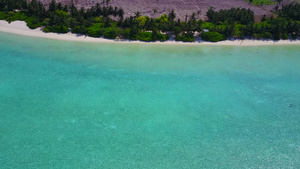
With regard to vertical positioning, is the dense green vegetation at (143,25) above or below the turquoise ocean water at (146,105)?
above

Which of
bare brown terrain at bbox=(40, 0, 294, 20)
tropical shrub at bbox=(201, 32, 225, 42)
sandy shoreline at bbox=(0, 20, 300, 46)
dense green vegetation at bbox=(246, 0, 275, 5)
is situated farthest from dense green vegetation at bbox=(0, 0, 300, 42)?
dense green vegetation at bbox=(246, 0, 275, 5)

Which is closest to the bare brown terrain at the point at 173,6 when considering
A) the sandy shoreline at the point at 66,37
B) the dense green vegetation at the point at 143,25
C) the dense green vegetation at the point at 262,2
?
the dense green vegetation at the point at 262,2

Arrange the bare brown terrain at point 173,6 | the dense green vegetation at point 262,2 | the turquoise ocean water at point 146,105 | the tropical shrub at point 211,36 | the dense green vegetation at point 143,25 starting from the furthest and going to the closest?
the dense green vegetation at point 262,2 < the bare brown terrain at point 173,6 < the tropical shrub at point 211,36 < the dense green vegetation at point 143,25 < the turquoise ocean water at point 146,105

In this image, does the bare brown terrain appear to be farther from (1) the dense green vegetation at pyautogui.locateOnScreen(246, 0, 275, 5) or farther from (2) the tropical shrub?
(2) the tropical shrub

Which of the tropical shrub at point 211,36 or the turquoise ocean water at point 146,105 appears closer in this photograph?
the turquoise ocean water at point 146,105

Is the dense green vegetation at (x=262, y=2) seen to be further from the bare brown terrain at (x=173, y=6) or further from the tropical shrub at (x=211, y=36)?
the tropical shrub at (x=211, y=36)

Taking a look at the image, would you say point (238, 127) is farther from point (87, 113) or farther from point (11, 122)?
point (11, 122)
